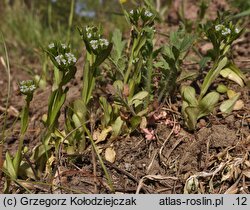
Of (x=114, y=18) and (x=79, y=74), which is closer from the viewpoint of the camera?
(x=79, y=74)

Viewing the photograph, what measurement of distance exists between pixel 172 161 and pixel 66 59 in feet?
1.87

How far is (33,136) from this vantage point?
206cm

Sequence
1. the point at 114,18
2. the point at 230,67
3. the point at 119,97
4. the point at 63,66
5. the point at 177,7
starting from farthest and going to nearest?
1. the point at 114,18
2. the point at 177,7
3. the point at 230,67
4. the point at 119,97
5. the point at 63,66

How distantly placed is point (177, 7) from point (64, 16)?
89 cm

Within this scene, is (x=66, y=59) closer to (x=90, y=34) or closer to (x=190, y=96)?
(x=90, y=34)

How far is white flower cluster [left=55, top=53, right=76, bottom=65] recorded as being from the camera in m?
1.60

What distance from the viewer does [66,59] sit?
1.61 metres

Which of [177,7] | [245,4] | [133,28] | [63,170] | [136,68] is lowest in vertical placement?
[63,170]

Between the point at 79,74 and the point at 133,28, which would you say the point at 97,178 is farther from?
the point at 79,74

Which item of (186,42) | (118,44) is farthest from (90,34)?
(186,42)

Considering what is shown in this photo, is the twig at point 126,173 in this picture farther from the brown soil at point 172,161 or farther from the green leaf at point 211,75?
the green leaf at point 211,75

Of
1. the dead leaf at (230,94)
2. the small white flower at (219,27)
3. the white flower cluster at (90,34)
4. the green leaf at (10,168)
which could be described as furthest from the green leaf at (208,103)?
the green leaf at (10,168)

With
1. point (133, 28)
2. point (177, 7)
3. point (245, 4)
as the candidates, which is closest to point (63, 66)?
point (133, 28)

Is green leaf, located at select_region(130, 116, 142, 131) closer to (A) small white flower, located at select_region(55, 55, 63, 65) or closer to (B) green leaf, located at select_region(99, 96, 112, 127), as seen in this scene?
(B) green leaf, located at select_region(99, 96, 112, 127)
